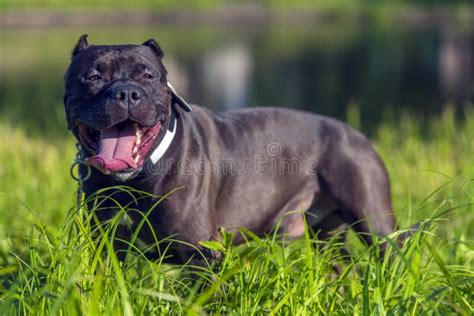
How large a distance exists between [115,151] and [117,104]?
21 centimetres

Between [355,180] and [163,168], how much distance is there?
1162mm

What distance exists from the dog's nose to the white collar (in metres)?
0.28

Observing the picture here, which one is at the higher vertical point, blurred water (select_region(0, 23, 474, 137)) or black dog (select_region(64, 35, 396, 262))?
black dog (select_region(64, 35, 396, 262))

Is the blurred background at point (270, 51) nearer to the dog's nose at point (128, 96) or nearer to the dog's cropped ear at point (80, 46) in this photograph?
the dog's cropped ear at point (80, 46)

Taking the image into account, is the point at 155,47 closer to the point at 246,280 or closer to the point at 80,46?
the point at 80,46

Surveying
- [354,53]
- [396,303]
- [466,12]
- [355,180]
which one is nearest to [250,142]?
[355,180]

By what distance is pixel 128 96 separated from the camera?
3.47 metres

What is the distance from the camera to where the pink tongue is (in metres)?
3.42

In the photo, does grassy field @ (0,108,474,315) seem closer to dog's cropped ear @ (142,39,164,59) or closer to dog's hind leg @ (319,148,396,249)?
dog's hind leg @ (319,148,396,249)

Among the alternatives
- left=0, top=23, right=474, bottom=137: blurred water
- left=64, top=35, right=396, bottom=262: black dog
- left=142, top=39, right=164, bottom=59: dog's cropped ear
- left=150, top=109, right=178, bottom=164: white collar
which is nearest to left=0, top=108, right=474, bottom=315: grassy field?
left=64, top=35, right=396, bottom=262: black dog

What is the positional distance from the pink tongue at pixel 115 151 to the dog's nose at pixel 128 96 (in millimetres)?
169

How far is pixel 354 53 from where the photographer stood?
22.4 metres

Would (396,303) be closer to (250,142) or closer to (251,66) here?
(250,142)

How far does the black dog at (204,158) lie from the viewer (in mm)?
3555
